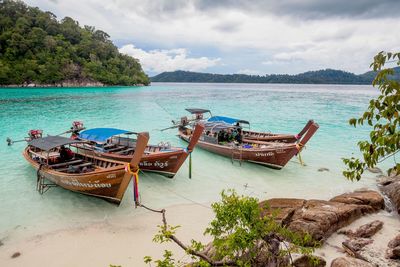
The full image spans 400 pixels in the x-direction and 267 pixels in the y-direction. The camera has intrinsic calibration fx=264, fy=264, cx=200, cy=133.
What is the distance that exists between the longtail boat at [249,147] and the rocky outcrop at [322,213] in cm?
424

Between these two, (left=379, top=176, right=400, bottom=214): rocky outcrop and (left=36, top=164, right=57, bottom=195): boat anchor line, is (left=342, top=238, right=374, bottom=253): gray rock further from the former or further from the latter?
(left=36, top=164, right=57, bottom=195): boat anchor line

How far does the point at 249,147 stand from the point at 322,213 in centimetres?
815

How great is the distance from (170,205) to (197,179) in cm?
300

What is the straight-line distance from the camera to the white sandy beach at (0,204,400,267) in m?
6.52

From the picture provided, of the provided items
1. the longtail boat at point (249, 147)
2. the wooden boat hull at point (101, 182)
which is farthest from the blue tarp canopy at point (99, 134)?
the longtail boat at point (249, 147)

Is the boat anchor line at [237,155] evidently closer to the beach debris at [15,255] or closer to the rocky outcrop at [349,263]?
the rocky outcrop at [349,263]

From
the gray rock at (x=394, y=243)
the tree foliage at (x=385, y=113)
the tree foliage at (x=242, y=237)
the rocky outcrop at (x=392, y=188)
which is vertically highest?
the tree foliage at (x=385, y=113)

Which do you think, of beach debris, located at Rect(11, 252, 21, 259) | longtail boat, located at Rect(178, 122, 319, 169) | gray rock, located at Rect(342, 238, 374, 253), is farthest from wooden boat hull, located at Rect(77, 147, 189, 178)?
gray rock, located at Rect(342, 238, 374, 253)

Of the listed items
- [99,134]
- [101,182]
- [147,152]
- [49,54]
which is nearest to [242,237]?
[101,182]

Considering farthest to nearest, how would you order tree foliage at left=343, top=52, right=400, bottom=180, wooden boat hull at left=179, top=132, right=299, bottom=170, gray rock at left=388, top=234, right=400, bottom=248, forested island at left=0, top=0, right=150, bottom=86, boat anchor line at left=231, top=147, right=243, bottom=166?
1. forested island at left=0, top=0, right=150, bottom=86
2. boat anchor line at left=231, top=147, right=243, bottom=166
3. wooden boat hull at left=179, top=132, right=299, bottom=170
4. gray rock at left=388, top=234, right=400, bottom=248
5. tree foliage at left=343, top=52, right=400, bottom=180

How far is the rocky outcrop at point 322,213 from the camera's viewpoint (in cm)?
679

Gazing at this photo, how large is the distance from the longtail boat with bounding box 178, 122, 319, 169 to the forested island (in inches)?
3360

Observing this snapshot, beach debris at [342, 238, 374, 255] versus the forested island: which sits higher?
the forested island

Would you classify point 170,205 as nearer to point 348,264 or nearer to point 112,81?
point 348,264
